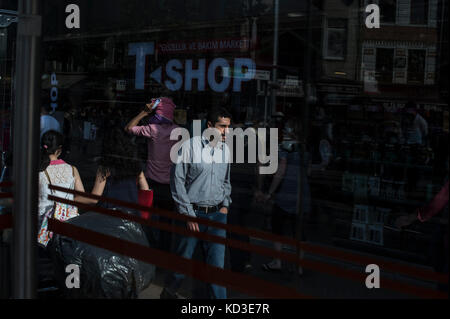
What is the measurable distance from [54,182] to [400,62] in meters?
3.16

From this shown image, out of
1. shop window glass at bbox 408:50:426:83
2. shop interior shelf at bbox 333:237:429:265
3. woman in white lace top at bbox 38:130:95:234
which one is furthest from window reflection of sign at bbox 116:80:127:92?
shop window glass at bbox 408:50:426:83

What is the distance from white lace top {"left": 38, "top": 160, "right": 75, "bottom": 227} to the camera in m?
4.66

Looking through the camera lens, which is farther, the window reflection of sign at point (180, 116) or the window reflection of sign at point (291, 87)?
the window reflection of sign at point (180, 116)

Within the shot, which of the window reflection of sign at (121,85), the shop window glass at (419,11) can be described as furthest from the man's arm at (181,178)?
the shop window glass at (419,11)

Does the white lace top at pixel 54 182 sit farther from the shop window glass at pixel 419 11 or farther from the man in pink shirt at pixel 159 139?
the shop window glass at pixel 419 11

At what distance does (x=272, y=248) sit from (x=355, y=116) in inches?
97.4

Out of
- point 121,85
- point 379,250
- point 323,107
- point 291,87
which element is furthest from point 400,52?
point 121,85

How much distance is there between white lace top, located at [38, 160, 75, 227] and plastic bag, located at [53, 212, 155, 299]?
1.17 feet

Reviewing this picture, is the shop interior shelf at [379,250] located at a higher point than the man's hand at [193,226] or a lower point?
lower

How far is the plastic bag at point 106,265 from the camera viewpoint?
4.31m

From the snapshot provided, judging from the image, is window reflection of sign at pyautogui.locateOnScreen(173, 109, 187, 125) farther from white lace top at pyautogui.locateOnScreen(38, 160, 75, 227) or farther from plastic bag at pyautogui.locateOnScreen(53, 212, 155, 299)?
plastic bag at pyautogui.locateOnScreen(53, 212, 155, 299)

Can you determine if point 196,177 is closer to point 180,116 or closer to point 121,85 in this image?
point 180,116

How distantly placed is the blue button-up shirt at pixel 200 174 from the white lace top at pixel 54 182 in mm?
816
